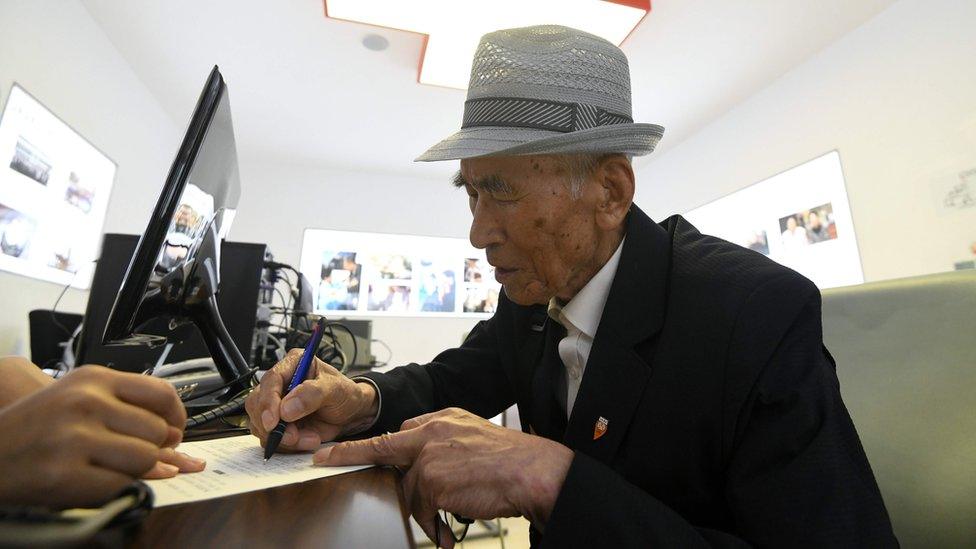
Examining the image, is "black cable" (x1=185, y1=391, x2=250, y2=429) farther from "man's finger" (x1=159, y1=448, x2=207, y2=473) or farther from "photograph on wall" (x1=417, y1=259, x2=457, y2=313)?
"photograph on wall" (x1=417, y1=259, x2=457, y2=313)

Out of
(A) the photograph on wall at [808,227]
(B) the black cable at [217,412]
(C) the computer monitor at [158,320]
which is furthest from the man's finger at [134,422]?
(A) the photograph on wall at [808,227]

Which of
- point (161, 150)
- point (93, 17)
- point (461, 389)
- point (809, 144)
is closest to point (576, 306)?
point (461, 389)

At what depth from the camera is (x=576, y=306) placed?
79 cm

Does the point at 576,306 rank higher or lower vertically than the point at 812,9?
lower

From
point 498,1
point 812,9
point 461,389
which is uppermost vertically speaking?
point 812,9

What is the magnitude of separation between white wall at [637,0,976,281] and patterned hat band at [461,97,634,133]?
2.58 meters

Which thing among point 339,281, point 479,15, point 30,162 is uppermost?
point 479,15

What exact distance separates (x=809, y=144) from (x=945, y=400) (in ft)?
9.86

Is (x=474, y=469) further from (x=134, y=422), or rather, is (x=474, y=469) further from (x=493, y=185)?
(x=493, y=185)

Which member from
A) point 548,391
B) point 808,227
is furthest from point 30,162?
point 808,227

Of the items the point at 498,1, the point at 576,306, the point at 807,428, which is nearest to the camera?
the point at 807,428

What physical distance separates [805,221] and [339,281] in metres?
4.18

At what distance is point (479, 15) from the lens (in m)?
2.51

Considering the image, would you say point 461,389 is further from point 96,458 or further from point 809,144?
point 809,144
